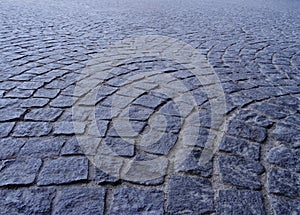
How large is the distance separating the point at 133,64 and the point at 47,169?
226 cm

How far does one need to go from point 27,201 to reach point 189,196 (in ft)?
3.01

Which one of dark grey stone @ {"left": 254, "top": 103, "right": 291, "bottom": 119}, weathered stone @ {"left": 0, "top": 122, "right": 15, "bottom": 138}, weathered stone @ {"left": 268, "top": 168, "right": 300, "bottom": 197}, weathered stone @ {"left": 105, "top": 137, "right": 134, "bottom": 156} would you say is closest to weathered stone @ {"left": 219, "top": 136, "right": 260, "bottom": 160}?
weathered stone @ {"left": 268, "top": 168, "right": 300, "bottom": 197}

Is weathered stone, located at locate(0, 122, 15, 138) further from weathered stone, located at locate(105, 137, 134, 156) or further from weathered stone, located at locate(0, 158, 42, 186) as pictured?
weathered stone, located at locate(105, 137, 134, 156)

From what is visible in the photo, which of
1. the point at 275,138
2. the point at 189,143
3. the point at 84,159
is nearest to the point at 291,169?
the point at 275,138

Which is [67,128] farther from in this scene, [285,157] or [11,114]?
[285,157]

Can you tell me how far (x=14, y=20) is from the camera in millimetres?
6996

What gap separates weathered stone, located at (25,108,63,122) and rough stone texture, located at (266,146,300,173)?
174 cm

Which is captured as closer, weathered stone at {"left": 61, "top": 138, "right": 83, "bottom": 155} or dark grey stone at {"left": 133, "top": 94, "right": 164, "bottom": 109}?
weathered stone at {"left": 61, "top": 138, "right": 83, "bottom": 155}

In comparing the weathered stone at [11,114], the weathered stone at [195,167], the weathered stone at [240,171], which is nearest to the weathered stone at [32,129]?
the weathered stone at [11,114]

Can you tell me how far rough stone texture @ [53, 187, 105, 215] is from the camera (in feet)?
4.92

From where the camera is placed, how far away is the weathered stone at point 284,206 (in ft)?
5.03

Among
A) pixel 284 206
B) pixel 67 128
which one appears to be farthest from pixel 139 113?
pixel 284 206

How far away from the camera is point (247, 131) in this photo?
7.39 ft

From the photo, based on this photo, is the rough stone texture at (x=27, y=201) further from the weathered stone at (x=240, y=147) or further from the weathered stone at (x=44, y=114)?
the weathered stone at (x=240, y=147)
